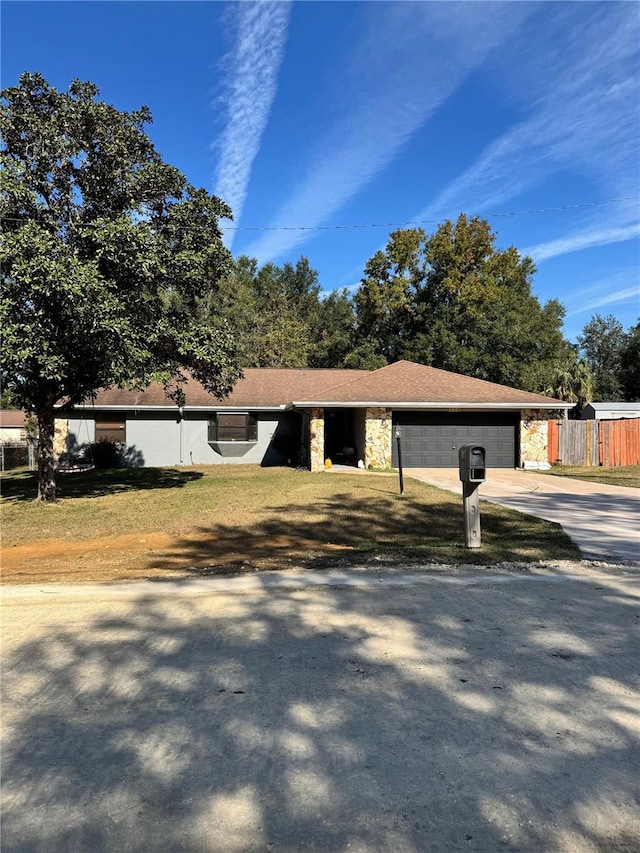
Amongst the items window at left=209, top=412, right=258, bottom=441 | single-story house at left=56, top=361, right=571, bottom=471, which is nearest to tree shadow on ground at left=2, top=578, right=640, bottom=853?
single-story house at left=56, top=361, right=571, bottom=471

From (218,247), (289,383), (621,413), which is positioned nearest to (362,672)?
(218,247)

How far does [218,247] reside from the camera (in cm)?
1335

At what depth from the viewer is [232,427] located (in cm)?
2297

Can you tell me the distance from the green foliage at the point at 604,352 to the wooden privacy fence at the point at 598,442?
30771 millimetres

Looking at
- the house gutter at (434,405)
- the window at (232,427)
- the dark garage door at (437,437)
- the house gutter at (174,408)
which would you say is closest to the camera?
the house gutter at (434,405)

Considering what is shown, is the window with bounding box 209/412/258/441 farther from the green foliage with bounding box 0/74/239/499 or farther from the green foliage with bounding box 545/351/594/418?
the green foliage with bounding box 545/351/594/418

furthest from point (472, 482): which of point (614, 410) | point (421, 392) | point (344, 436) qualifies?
point (614, 410)

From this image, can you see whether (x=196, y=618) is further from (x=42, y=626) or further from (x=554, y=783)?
(x=554, y=783)

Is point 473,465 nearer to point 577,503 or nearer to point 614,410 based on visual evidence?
point 577,503

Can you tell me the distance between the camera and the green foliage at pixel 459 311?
107 ft

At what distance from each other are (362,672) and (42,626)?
2.58 metres

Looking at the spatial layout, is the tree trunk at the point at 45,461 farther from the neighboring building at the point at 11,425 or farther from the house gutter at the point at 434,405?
the neighboring building at the point at 11,425

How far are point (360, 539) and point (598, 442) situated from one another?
16173 millimetres

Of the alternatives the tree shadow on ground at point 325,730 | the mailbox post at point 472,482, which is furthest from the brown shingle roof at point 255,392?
the tree shadow on ground at point 325,730
